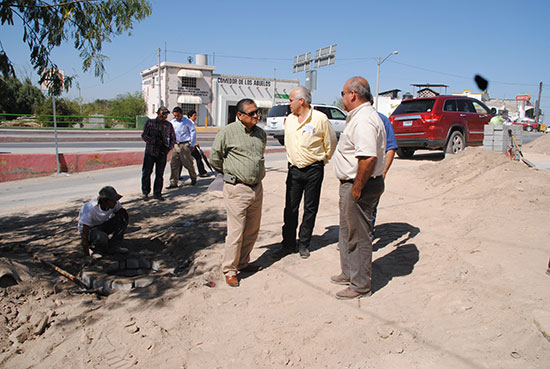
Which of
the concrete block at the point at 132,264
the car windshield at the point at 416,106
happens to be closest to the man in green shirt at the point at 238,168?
the concrete block at the point at 132,264

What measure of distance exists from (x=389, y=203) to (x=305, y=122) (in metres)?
3.05

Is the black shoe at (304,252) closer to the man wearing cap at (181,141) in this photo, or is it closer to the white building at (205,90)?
the man wearing cap at (181,141)

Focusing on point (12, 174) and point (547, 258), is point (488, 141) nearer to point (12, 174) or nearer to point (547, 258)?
point (547, 258)

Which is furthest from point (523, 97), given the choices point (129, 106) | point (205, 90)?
point (129, 106)

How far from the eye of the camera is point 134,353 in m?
3.19

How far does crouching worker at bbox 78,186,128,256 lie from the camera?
5.29 meters

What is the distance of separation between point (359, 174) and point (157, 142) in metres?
5.31

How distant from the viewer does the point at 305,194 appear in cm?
470

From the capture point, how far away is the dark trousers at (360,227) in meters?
3.55

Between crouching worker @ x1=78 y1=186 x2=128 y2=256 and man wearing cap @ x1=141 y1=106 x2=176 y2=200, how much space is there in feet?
7.74

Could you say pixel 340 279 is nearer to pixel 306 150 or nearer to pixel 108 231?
pixel 306 150

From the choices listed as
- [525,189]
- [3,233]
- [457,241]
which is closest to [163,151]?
[3,233]

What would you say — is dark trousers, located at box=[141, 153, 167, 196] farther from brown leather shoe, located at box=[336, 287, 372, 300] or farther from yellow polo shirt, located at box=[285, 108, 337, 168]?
brown leather shoe, located at box=[336, 287, 372, 300]

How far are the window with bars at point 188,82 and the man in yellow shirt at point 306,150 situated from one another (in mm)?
37608
